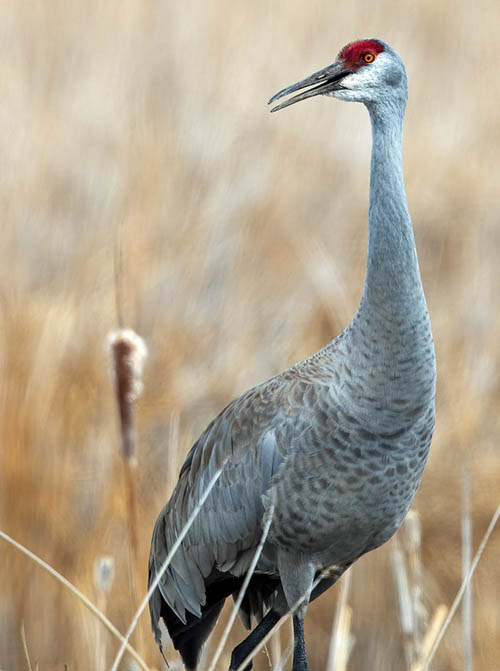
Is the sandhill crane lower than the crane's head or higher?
lower

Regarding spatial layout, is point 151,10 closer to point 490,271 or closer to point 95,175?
point 95,175

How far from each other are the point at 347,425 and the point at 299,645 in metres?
0.58

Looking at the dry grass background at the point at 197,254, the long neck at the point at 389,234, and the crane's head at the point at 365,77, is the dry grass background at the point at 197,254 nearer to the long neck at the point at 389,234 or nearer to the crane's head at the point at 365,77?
the long neck at the point at 389,234

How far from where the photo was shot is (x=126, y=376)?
1677mm

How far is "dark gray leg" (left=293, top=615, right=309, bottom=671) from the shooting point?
231 centimetres

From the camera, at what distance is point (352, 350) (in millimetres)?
2094

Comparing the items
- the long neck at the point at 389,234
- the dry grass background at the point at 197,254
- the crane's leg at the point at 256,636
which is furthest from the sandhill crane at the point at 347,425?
the dry grass background at the point at 197,254

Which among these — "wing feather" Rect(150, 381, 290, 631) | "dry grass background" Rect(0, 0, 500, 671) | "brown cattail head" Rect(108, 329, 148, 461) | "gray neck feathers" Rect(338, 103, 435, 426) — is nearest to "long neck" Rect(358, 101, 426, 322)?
"gray neck feathers" Rect(338, 103, 435, 426)

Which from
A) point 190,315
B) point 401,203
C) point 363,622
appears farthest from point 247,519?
point 190,315

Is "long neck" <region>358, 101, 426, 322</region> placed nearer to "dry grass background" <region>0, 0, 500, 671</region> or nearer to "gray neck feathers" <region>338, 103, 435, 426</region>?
"gray neck feathers" <region>338, 103, 435, 426</region>

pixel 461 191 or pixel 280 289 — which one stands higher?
pixel 461 191

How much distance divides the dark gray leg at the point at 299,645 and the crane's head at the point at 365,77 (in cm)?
109

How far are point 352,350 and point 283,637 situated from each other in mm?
1724

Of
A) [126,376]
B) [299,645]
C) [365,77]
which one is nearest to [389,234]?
[365,77]
